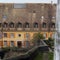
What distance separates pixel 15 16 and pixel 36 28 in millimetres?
778

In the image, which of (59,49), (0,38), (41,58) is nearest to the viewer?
(59,49)

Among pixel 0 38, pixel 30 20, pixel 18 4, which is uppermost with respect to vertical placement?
pixel 18 4

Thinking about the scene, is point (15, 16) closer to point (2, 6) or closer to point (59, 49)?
point (2, 6)

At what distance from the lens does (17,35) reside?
743 centimetres

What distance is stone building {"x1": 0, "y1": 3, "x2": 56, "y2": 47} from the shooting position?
7.38 meters

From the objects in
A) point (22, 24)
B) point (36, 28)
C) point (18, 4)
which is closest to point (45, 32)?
point (36, 28)

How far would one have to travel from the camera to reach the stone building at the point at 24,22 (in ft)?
24.2

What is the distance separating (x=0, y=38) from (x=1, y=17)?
695 millimetres

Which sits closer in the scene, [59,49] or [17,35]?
[59,49]

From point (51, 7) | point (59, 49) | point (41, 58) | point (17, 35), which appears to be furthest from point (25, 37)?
point (59, 49)

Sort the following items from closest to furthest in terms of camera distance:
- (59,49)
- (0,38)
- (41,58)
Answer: (59,49) < (41,58) < (0,38)

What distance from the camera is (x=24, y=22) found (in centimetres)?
760

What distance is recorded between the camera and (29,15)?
7.69m

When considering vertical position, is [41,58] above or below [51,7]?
below
